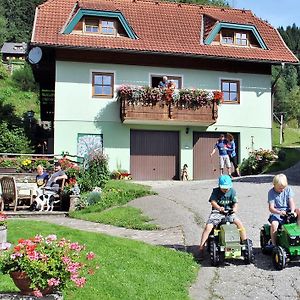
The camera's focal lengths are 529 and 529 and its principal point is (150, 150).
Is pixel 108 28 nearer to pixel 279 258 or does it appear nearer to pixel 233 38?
pixel 233 38

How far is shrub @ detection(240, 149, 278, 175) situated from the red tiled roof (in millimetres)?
4776

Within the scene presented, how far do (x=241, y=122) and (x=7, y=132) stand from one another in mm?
11288

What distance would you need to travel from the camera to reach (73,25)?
80.5ft

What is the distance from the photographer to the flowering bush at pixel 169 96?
23.2 metres

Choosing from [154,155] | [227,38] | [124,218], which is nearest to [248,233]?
[124,218]

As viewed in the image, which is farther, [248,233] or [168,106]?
[168,106]

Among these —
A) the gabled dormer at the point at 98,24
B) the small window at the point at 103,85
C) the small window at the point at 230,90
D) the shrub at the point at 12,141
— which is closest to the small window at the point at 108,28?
the gabled dormer at the point at 98,24

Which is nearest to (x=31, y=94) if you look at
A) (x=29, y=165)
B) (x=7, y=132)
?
(x=7, y=132)

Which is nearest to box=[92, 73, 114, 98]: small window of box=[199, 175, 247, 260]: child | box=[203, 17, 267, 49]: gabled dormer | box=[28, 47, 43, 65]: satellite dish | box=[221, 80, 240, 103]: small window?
box=[28, 47, 43, 65]: satellite dish

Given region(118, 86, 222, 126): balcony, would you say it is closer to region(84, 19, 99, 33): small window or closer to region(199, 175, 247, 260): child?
region(84, 19, 99, 33): small window

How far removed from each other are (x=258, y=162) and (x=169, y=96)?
5.29 meters

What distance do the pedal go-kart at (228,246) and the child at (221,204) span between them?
175mm

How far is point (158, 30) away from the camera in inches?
1040

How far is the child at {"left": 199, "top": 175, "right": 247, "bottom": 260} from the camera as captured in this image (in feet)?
29.0
